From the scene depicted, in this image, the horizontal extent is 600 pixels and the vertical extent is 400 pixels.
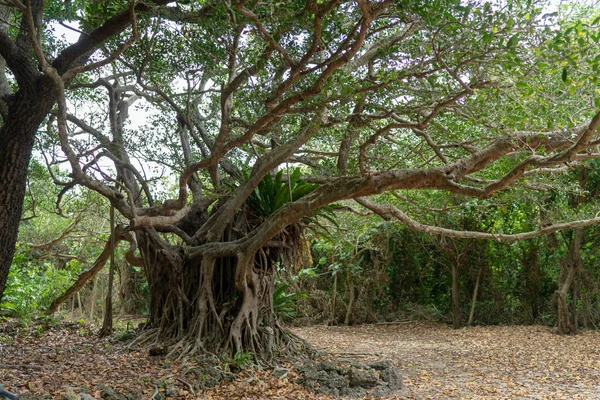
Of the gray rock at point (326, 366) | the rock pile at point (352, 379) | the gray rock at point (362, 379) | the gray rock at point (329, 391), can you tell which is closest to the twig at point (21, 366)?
the rock pile at point (352, 379)

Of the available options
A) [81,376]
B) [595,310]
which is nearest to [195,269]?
[81,376]

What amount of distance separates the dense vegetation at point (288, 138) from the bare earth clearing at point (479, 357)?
2.97 ft

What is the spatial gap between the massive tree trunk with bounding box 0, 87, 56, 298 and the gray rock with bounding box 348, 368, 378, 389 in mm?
3490

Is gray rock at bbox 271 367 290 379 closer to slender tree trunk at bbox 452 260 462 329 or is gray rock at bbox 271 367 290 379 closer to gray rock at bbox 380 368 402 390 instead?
gray rock at bbox 380 368 402 390

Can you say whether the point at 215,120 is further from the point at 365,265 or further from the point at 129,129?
the point at 365,265

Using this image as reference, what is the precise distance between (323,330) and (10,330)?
18.8 feet

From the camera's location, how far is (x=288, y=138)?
7.01 metres

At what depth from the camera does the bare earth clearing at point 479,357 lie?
543cm

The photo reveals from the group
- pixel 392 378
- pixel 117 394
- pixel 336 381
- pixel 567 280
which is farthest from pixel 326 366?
pixel 567 280

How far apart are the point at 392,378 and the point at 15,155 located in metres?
4.35

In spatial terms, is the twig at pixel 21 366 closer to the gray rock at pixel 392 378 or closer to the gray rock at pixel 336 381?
the gray rock at pixel 336 381

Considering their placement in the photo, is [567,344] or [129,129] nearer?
[129,129]

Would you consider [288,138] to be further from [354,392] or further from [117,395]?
[117,395]

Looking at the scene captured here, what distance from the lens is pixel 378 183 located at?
483 cm
